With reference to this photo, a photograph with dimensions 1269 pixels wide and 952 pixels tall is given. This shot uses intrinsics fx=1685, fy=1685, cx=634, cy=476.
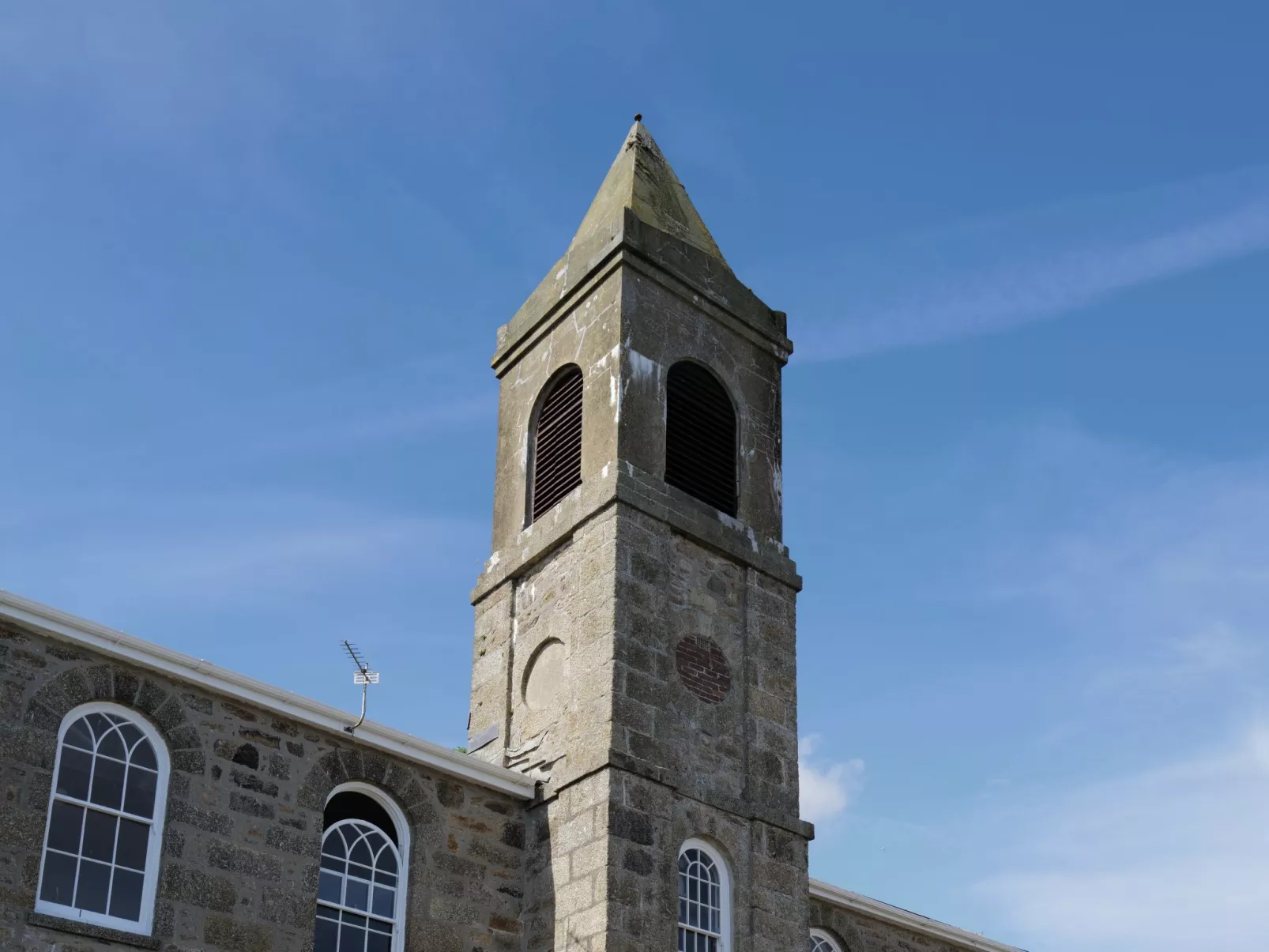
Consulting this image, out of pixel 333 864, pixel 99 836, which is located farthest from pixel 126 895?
pixel 333 864

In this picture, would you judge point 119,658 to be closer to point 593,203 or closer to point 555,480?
point 555,480

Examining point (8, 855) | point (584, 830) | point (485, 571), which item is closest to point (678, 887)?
point (584, 830)

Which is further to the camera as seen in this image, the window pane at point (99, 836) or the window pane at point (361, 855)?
the window pane at point (361, 855)

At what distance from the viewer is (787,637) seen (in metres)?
18.1

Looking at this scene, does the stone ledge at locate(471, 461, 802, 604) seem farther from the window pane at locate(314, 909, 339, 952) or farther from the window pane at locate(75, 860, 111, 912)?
the window pane at locate(75, 860, 111, 912)

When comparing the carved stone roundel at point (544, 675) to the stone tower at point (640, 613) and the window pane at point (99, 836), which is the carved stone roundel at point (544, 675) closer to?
the stone tower at point (640, 613)

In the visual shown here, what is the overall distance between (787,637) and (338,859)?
5.58 metres

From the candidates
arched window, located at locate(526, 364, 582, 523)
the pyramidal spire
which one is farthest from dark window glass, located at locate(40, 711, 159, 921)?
the pyramidal spire

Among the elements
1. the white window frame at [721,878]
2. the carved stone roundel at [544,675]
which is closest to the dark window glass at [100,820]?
the carved stone roundel at [544,675]

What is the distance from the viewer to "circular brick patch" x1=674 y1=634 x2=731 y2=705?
55.5ft

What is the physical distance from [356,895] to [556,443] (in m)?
5.82

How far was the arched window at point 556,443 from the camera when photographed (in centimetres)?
1834

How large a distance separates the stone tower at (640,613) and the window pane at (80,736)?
14.6 feet

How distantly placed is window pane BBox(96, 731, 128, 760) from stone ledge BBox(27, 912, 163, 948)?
1.42 m
